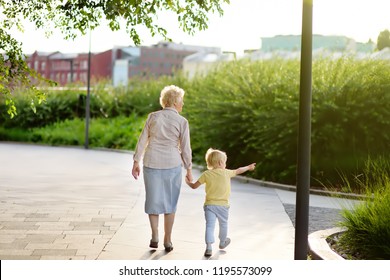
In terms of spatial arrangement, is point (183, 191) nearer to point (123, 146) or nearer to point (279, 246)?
point (279, 246)

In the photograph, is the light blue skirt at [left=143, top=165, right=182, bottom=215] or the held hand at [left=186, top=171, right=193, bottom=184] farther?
the light blue skirt at [left=143, top=165, right=182, bottom=215]

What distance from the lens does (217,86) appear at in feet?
74.1

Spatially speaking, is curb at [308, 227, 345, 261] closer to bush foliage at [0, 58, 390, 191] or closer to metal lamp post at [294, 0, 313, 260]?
metal lamp post at [294, 0, 313, 260]

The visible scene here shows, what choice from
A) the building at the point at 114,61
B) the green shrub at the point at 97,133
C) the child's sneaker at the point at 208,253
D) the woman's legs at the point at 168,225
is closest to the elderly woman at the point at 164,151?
the woman's legs at the point at 168,225

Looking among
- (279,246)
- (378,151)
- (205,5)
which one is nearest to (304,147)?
(279,246)

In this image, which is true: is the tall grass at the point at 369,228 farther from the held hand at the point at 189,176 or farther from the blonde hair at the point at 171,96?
the blonde hair at the point at 171,96

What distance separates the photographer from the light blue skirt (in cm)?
815

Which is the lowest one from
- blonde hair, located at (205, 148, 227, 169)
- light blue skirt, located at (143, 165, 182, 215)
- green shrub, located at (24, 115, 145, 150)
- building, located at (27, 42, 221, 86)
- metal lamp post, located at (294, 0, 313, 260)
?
green shrub, located at (24, 115, 145, 150)

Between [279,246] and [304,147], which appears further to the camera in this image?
[279,246]

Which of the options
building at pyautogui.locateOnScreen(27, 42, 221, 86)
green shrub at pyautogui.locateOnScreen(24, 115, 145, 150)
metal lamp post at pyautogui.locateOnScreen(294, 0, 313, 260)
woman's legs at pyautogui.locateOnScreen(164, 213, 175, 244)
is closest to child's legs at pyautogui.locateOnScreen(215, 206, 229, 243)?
woman's legs at pyautogui.locateOnScreen(164, 213, 175, 244)

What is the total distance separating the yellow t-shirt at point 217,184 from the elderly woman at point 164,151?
177 millimetres

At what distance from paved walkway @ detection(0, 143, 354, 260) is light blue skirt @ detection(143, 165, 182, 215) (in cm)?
46

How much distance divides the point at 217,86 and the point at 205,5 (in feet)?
41.2

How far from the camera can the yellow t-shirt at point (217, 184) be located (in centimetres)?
802
